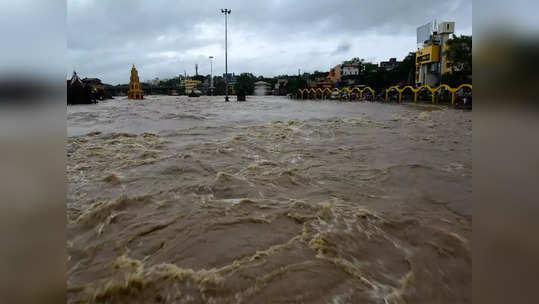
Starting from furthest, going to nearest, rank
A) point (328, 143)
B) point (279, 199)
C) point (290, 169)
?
point (328, 143) < point (290, 169) < point (279, 199)

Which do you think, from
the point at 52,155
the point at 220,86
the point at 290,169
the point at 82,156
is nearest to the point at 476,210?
the point at 52,155

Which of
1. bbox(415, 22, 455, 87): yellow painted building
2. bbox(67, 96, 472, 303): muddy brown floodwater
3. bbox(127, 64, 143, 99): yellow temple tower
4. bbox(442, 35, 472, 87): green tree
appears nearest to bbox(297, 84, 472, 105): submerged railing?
bbox(442, 35, 472, 87): green tree

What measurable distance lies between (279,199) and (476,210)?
280 cm

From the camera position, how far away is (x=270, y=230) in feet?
8.34

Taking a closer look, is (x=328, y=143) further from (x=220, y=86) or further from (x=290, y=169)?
(x=220, y=86)

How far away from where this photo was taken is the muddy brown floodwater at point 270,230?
5.97ft

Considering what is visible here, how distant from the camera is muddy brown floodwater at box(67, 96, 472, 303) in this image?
71.7 inches

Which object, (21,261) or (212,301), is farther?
(212,301)

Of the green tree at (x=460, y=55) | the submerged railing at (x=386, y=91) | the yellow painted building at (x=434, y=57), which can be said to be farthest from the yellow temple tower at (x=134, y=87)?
the green tree at (x=460, y=55)

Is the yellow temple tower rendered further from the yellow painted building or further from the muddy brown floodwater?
the muddy brown floodwater

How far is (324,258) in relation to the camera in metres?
2.14

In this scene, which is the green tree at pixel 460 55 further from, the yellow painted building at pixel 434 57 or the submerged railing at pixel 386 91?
the yellow painted building at pixel 434 57

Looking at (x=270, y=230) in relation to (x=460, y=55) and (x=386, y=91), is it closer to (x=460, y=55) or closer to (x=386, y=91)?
(x=460, y=55)

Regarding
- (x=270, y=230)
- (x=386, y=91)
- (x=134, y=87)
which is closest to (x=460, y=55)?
(x=386, y=91)
